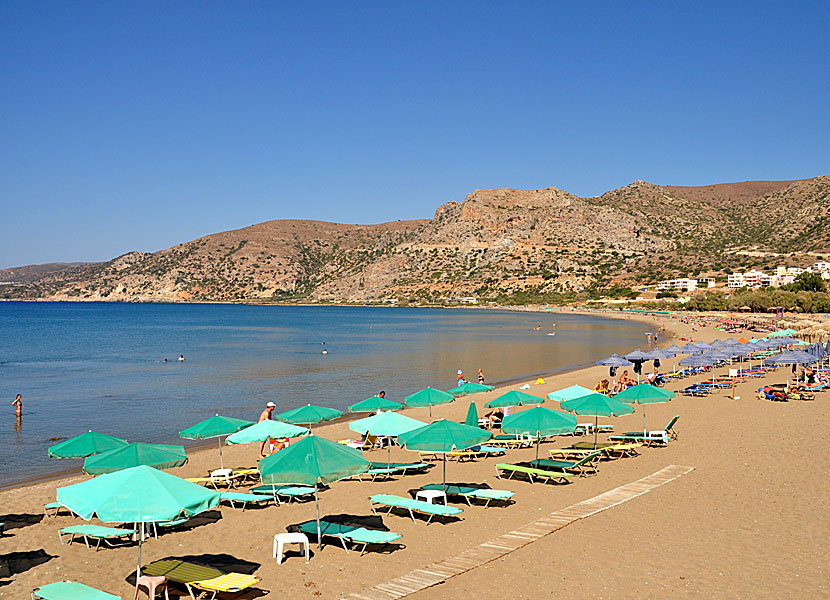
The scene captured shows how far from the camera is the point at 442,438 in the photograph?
1009 centimetres

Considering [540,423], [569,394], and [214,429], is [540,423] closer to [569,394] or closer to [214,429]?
[569,394]

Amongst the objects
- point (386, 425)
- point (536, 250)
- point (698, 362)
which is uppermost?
point (536, 250)

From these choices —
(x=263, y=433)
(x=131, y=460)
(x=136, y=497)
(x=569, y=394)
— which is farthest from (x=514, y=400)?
(x=136, y=497)

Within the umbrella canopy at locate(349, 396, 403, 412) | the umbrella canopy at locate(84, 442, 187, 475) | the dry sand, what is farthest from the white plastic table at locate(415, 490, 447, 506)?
the umbrella canopy at locate(349, 396, 403, 412)

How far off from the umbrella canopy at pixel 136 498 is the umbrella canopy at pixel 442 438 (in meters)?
3.73

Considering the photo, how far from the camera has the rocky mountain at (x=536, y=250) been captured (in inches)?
5079

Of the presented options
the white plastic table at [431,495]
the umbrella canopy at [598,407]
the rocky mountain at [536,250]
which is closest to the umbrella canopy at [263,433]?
the white plastic table at [431,495]

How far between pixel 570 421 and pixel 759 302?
73.9 meters

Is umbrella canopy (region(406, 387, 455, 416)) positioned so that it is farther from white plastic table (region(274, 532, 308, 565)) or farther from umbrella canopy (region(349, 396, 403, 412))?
white plastic table (region(274, 532, 308, 565))

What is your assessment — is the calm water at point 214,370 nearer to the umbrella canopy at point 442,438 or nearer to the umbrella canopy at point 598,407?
the umbrella canopy at point 442,438

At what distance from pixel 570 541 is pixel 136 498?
16.8 feet

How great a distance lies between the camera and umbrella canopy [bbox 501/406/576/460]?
38.3ft

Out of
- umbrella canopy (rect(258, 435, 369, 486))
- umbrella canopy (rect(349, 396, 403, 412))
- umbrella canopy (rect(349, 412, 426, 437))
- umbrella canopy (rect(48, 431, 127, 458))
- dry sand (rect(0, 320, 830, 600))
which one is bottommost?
dry sand (rect(0, 320, 830, 600))

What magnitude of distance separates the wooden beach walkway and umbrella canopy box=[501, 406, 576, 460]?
135 cm
